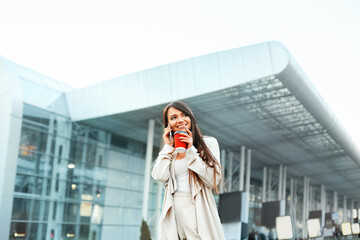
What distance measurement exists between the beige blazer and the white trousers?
3 centimetres

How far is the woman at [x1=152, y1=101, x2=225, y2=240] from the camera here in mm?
2590

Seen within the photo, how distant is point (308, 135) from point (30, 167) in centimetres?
1550

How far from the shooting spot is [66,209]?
2197cm

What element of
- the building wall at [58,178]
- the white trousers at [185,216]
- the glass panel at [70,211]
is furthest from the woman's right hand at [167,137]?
the glass panel at [70,211]

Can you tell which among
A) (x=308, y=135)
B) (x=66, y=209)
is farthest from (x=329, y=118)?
(x=66, y=209)

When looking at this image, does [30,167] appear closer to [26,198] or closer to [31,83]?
[26,198]

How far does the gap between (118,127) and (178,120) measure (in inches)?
825

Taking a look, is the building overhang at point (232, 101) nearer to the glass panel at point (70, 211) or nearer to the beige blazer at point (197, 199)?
the glass panel at point (70, 211)

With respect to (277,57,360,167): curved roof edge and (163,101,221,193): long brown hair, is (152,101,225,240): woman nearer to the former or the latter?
(163,101,221,193): long brown hair

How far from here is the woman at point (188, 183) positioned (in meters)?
2.59

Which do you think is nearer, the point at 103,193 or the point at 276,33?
the point at 276,33

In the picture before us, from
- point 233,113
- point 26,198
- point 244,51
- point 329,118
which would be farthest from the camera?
point 329,118

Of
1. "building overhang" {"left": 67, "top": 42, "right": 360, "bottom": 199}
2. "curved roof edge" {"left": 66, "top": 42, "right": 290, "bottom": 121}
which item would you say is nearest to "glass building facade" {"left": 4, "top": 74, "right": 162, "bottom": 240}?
"building overhang" {"left": 67, "top": 42, "right": 360, "bottom": 199}

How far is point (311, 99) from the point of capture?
20.3 metres
